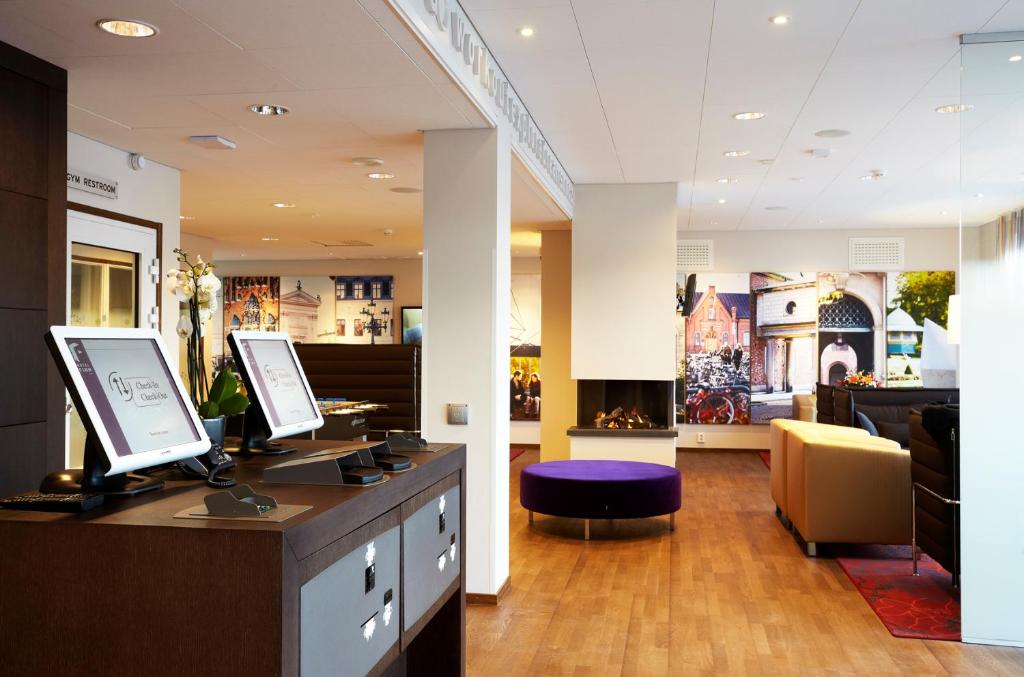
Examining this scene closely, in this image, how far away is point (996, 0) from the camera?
392 cm

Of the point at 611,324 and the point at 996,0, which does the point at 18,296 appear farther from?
the point at 611,324

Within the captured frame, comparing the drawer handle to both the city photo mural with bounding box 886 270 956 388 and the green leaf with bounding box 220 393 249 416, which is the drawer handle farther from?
the city photo mural with bounding box 886 270 956 388

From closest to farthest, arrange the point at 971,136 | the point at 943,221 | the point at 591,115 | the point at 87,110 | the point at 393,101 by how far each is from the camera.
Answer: the point at 971,136 → the point at 393,101 → the point at 87,110 → the point at 591,115 → the point at 943,221

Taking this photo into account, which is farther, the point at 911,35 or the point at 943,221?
the point at 943,221

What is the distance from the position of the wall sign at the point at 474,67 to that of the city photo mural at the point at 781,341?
6.08 meters

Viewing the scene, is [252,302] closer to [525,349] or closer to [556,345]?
[525,349]

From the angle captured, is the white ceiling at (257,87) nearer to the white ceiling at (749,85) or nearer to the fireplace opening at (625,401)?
the white ceiling at (749,85)

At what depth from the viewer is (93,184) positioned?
577 cm

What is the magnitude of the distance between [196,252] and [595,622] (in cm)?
861

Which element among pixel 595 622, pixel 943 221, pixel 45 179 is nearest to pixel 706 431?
pixel 943 221

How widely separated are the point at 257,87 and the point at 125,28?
88 cm

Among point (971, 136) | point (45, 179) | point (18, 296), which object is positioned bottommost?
point (18, 296)

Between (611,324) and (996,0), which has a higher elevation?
(996,0)

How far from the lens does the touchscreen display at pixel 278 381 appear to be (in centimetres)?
264
